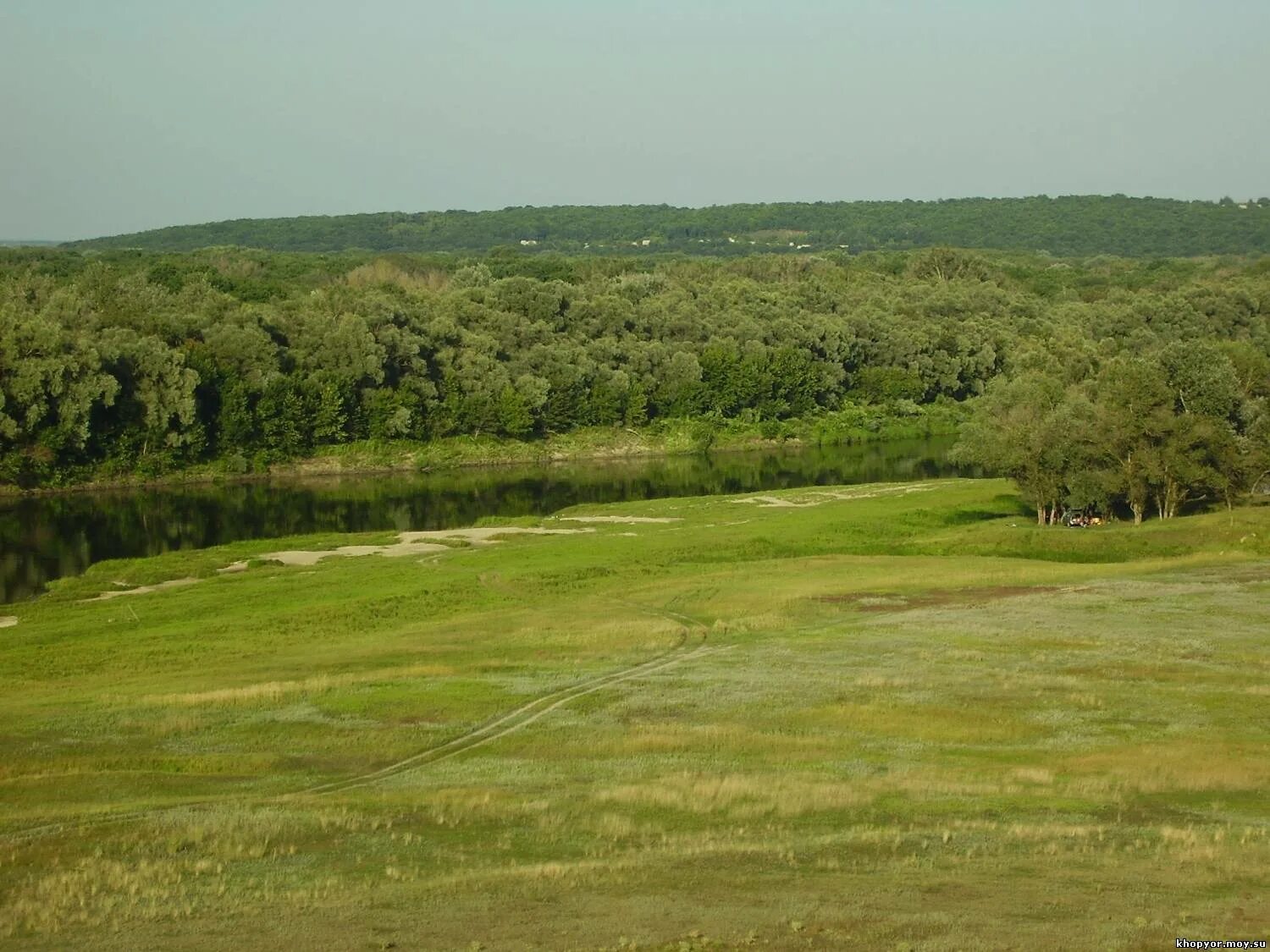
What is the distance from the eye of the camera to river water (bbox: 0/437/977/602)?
260 feet

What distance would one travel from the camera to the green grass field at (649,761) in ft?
61.2

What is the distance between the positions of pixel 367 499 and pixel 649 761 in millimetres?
76777

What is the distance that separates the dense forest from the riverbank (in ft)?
3.16

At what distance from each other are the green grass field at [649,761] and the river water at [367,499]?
19231mm

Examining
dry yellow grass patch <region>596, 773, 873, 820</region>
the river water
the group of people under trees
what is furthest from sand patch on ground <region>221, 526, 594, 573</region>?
dry yellow grass patch <region>596, 773, 873, 820</region>

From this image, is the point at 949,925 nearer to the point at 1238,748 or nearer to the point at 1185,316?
the point at 1238,748

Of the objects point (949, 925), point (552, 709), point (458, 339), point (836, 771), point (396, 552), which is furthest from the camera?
point (458, 339)

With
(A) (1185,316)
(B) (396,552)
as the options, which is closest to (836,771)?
(B) (396,552)

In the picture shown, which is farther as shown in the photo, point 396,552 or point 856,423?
point 856,423

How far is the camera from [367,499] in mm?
102938

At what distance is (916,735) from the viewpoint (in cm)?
3125

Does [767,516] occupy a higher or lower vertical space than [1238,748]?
lower

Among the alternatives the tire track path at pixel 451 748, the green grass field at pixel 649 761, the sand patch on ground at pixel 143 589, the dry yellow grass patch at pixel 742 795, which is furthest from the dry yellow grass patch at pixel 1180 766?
the sand patch on ground at pixel 143 589

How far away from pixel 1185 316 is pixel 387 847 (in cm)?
15555
